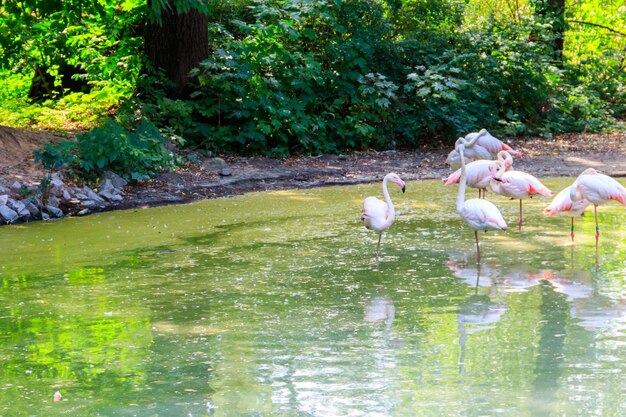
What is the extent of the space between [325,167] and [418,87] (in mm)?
3653

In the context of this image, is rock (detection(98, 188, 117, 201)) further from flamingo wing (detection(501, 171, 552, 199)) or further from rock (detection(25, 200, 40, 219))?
flamingo wing (detection(501, 171, 552, 199))

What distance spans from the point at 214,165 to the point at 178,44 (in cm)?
284

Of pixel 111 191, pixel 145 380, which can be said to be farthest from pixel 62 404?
pixel 111 191

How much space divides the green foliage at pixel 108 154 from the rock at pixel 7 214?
1.47 m

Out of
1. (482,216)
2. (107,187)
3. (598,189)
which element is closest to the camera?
(482,216)

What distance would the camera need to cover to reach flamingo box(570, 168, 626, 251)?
367 inches

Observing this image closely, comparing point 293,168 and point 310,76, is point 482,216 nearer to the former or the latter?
point 293,168

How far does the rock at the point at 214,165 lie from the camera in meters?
Answer: 14.5

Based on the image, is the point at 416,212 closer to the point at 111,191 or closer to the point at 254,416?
the point at 111,191

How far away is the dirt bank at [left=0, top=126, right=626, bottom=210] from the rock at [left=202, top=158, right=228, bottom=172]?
2 centimetres

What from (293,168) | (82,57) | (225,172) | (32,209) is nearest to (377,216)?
(32,209)

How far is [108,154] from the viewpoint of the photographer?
12.9 metres

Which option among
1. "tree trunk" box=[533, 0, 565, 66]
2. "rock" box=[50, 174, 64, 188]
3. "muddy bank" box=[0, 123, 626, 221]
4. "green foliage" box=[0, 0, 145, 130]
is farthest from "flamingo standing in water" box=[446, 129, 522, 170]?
"tree trunk" box=[533, 0, 565, 66]

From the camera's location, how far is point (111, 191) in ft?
41.4
